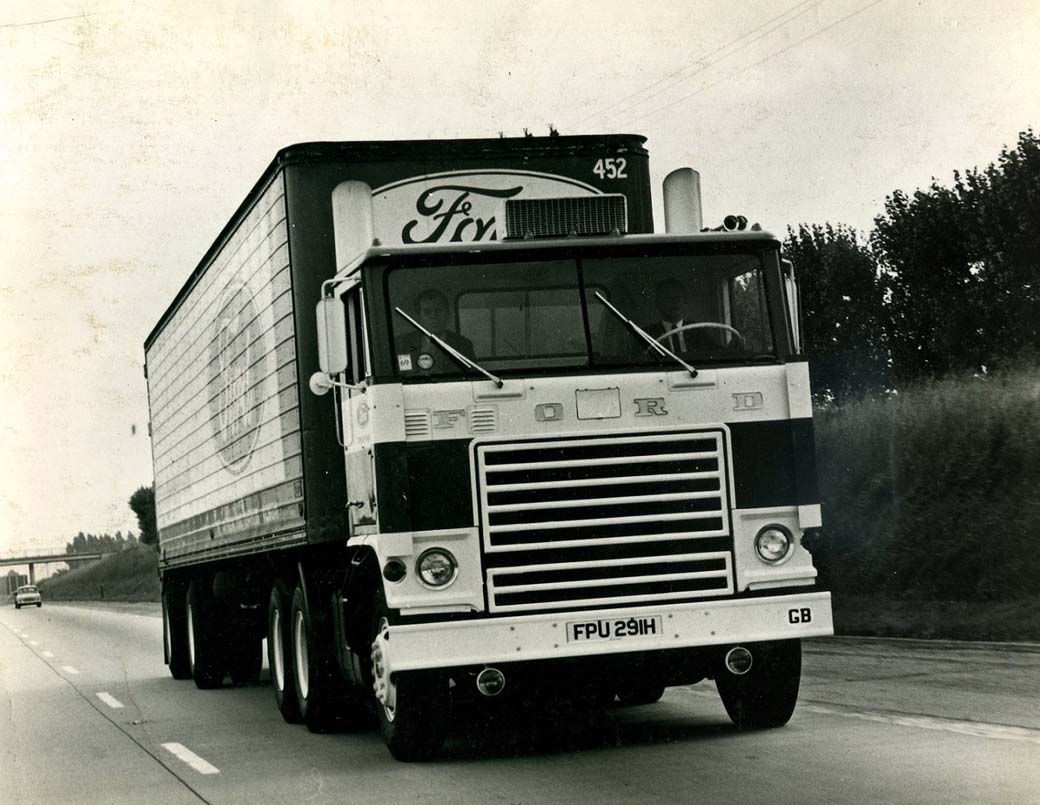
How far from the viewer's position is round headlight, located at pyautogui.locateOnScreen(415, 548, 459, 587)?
850cm

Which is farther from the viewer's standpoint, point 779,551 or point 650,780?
point 779,551

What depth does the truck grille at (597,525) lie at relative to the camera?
28.1 ft

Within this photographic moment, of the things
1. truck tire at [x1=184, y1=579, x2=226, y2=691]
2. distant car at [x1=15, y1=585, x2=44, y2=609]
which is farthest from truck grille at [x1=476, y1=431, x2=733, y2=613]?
distant car at [x1=15, y1=585, x2=44, y2=609]

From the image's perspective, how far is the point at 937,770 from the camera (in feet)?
25.0

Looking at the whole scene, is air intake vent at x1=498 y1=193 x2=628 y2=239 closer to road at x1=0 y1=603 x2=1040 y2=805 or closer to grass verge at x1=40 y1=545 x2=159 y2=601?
road at x1=0 y1=603 x2=1040 y2=805

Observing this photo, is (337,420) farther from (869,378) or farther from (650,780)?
(869,378)

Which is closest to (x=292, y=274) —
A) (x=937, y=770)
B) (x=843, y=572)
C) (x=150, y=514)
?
(x=937, y=770)

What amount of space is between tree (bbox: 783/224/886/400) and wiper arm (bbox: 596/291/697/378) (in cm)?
2636

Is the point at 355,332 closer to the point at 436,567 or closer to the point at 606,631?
the point at 436,567

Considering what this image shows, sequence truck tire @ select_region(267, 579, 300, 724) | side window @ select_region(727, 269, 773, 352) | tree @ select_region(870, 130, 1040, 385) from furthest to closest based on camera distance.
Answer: tree @ select_region(870, 130, 1040, 385) → truck tire @ select_region(267, 579, 300, 724) → side window @ select_region(727, 269, 773, 352)

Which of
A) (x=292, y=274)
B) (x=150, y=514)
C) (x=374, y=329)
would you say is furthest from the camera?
(x=150, y=514)

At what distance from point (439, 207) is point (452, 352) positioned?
181cm

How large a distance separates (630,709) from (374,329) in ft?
13.6

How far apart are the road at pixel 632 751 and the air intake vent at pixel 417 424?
1.83 metres
